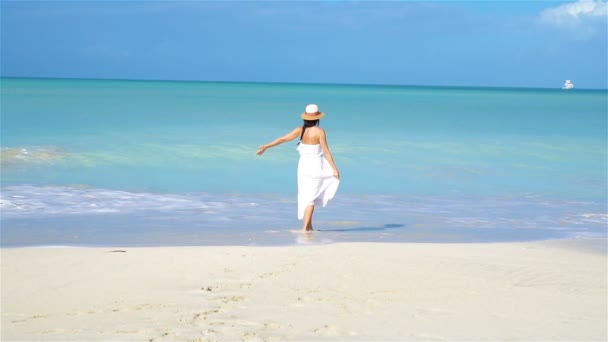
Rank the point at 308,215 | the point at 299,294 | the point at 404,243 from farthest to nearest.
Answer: the point at 308,215 → the point at 404,243 → the point at 299,294

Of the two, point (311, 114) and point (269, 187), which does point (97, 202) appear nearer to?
point (269, 187)

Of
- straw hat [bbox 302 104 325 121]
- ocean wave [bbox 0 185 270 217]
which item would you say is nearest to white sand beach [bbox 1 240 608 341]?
straw hat [bbox 302 104 325 121]

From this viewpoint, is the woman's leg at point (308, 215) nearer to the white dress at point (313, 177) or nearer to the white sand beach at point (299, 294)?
the white dress at point (313, 177)

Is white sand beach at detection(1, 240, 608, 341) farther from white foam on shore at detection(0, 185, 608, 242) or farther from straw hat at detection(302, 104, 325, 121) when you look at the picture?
white foam on shore at detection(0, 185, 608, 242)

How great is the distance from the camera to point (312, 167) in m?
8.52

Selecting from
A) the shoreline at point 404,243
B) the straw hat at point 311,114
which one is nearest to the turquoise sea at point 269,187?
the shoreline at point 404,243

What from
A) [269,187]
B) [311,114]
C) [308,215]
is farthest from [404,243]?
[269,187]

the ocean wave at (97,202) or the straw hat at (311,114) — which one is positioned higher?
the straw hat at (311,114)

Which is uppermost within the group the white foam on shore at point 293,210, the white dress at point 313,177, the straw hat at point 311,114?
the straw hat at point 311,114

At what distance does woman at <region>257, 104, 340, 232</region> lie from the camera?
8438 mm

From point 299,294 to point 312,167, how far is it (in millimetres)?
3143

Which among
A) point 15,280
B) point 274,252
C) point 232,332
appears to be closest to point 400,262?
point 274,252

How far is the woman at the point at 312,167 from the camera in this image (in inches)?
332

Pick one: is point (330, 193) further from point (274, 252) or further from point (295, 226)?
point (274, 252)
